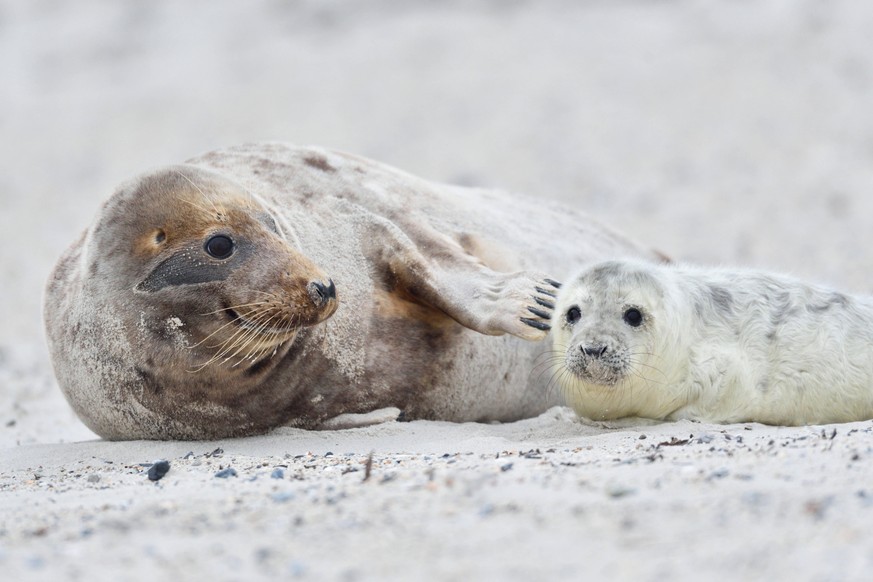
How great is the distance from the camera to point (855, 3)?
13.4 meters

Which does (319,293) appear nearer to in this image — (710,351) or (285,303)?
(285,303)

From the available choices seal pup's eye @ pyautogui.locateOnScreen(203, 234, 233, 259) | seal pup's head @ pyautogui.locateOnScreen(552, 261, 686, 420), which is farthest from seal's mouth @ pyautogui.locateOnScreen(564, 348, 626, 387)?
seal pup's eye @ pyautogui.locateOnScreen(203, 234, 233, 259)

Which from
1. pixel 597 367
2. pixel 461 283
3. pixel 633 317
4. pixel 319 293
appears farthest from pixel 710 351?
pixel 319 293

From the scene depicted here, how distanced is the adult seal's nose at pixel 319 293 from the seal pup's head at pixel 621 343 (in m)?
0.85

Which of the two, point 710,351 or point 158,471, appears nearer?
point 158,471

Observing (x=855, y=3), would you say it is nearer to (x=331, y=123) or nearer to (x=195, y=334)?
(x=331, y=123)

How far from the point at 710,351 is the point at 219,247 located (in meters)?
1.69

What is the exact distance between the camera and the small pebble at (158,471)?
136 inches

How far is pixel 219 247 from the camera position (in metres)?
3.87

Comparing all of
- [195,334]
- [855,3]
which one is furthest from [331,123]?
[195,334]

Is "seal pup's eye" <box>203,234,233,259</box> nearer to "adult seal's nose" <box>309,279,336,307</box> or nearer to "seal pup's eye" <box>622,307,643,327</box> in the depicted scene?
"adult seal's nose" <box>309,279,336,307</box>

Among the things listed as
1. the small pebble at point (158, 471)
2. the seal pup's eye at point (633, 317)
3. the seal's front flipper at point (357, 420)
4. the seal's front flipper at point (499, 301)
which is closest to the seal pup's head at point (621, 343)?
the seal pup's eye at point (633, 317)

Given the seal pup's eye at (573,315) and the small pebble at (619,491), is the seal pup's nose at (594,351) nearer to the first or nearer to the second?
the seal pup's eye at (573,315)

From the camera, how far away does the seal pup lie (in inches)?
160
